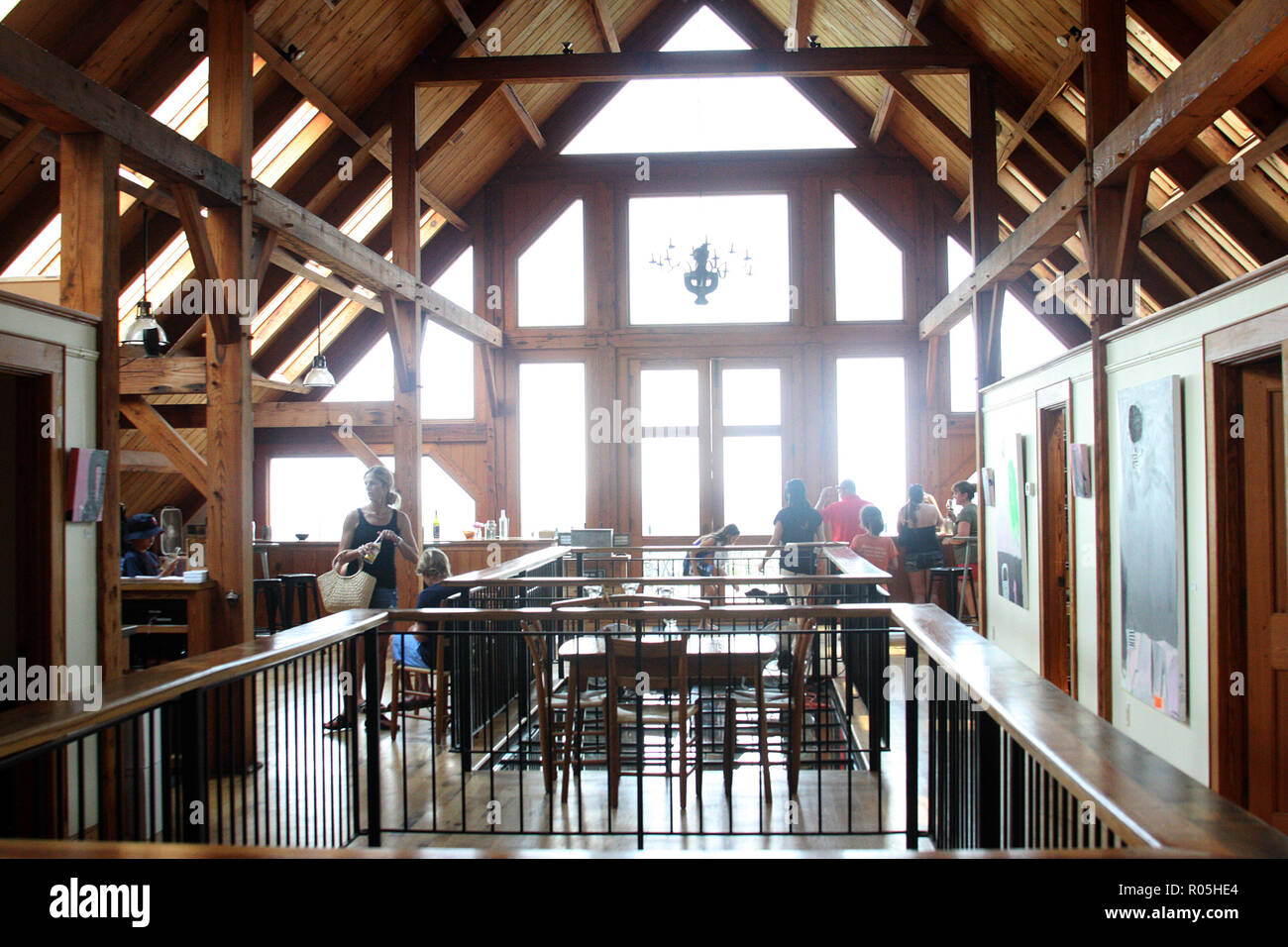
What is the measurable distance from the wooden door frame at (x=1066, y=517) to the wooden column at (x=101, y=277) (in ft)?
18.0

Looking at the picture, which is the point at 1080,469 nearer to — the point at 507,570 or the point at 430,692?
the point at 507,570

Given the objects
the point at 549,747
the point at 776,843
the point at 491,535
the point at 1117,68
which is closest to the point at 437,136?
the point at 491,535

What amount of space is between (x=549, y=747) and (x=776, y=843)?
1288 mm

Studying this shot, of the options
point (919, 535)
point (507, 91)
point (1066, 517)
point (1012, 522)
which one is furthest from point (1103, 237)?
point (507, 91)

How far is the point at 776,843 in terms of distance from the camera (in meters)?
3.80

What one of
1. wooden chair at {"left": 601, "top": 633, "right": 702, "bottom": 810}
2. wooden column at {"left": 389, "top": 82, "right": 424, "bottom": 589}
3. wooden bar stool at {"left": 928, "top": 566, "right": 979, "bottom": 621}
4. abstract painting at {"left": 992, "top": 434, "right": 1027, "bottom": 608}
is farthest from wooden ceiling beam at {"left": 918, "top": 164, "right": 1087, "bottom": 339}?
wooden column at {"left": 389, "top": 82, "right": 424, "bottom": 589}

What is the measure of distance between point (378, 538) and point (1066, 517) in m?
4.76

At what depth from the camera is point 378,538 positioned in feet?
19.3

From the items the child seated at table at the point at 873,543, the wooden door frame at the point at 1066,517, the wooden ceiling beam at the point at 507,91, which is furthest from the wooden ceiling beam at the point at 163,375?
the wooden door frame at the point at 1066,517

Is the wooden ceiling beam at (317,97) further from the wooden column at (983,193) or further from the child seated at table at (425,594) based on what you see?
the wooden column at (983,193)

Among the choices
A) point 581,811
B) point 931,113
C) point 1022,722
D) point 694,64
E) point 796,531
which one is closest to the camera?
point 1022,722

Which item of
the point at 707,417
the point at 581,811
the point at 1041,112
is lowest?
the point at 581,811

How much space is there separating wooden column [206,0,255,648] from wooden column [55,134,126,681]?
0.96 meters

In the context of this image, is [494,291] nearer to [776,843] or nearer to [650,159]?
[650,159]
